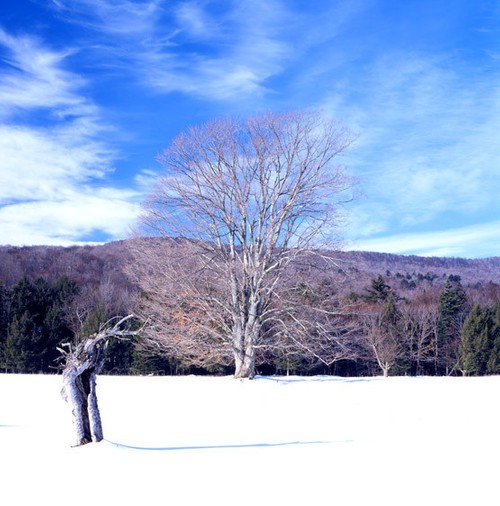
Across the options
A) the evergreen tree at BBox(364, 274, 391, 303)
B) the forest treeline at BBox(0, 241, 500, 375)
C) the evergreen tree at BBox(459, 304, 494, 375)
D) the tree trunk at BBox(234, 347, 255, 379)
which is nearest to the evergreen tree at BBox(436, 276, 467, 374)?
the forest treeline at BBox(0, 241, 500, 375)

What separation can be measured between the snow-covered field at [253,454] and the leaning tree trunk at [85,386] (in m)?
0.26

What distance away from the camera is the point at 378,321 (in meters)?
33.7

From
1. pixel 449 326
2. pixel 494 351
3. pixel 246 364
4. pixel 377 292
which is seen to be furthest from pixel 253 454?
pixel 377 292

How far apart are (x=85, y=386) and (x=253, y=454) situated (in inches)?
84.4

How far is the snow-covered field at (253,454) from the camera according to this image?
14.9ft

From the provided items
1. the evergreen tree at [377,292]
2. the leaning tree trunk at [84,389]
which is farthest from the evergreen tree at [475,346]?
the leaning tree trunk at [84,389]

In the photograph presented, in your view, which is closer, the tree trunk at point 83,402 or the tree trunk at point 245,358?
the tree trunk at point 83,402

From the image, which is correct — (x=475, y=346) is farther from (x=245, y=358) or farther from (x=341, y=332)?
(x=245, y=358)

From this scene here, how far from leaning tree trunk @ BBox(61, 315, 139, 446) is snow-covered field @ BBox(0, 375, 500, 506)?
0.85 ft

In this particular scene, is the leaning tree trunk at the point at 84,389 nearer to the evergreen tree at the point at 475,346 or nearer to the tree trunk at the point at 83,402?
the tree trunk at the point at 83,402

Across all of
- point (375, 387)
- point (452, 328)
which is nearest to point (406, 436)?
point (375, 387)

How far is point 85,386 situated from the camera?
6.46 metres

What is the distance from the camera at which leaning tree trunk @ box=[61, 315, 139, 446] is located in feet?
20.0

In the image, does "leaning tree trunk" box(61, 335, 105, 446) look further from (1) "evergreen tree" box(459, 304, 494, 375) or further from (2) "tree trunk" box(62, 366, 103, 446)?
(1) "evergreen tree" box(459, 304, 494, 375)
